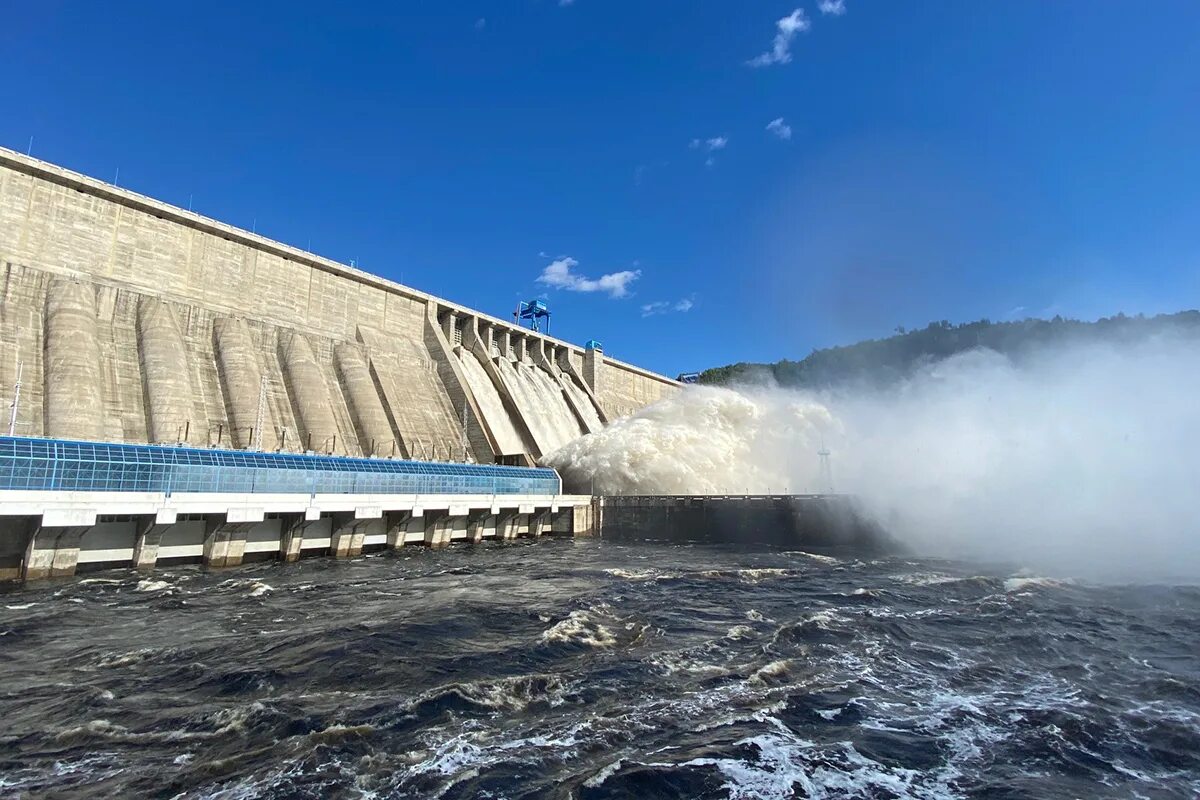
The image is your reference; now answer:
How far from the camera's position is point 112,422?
Answer: 31.5m

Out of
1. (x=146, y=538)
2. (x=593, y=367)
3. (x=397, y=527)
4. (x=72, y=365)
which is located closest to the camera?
(x=146, y=538)

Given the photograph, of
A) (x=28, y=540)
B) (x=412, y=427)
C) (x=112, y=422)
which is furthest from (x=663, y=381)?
(x=28, y=540)

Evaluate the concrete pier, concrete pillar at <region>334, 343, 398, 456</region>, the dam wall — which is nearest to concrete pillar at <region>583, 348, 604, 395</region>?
the dam wall

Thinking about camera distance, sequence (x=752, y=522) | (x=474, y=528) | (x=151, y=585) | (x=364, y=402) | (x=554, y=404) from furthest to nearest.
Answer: (x=554, y=404) < (x=364, y=402) < (x=752, y=522) < (x=474, y=528) < (x=151, y=585)

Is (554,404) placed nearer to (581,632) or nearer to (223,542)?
(223,542)

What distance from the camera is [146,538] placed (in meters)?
24.0

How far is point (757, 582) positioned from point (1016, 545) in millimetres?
15482

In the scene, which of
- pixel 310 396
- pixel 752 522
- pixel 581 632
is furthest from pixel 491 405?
pixel 581 632

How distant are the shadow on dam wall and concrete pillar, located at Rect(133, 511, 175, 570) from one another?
27297 mm

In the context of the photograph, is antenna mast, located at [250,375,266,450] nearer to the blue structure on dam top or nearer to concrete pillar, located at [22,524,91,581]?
the blue structure on dam top

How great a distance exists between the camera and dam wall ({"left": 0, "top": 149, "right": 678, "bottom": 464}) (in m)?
32.2

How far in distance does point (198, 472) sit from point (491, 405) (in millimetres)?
30655

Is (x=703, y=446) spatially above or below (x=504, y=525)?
above

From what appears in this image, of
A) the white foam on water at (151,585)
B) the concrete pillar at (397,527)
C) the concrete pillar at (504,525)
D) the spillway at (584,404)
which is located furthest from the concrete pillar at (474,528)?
the spillway at (584,404)
